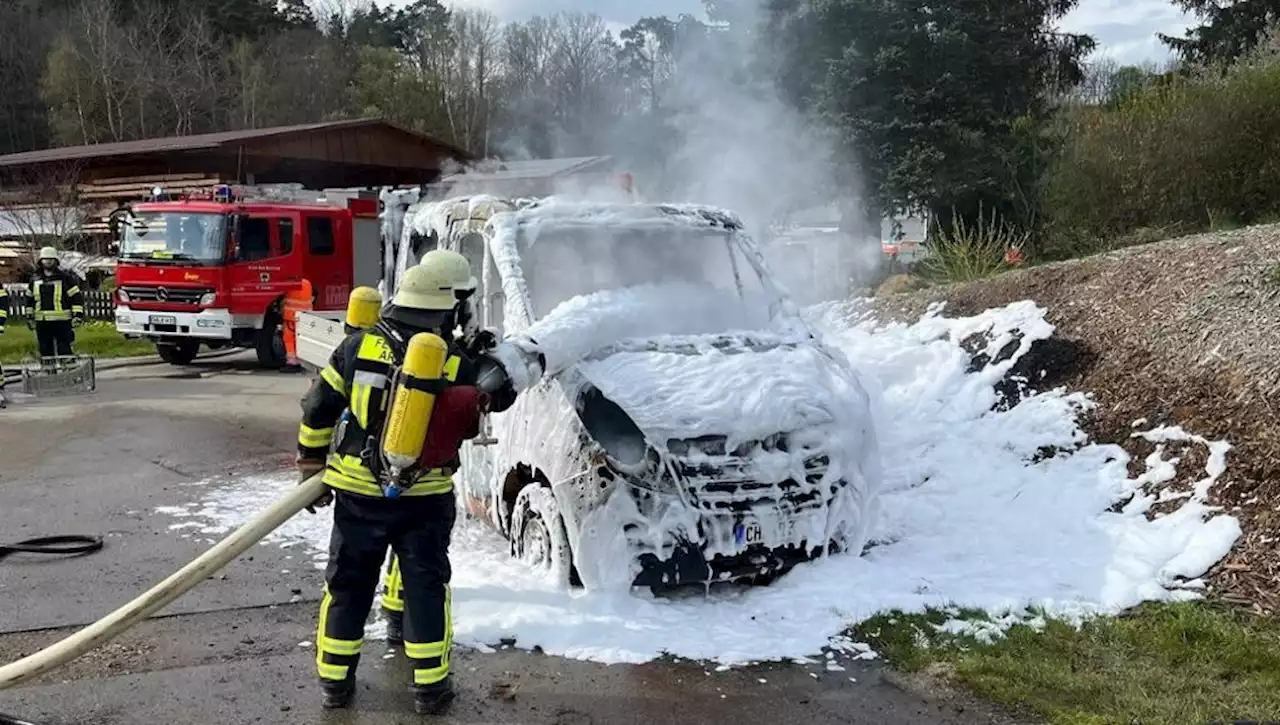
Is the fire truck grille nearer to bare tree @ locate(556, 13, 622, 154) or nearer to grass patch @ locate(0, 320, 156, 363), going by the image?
grass patch @ locate(0, 320, 156, 363)

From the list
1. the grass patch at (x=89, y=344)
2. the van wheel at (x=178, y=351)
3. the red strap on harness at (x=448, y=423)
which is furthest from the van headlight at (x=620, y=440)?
the grass patch at (x=89, y=344)

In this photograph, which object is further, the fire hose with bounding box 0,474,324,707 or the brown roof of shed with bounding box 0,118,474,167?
the brown roof of shed with bounding box 0,118,474,167

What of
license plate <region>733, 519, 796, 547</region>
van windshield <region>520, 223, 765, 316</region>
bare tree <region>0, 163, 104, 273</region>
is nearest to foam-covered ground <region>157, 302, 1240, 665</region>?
license plate <region>733, 519, 796, 547</region>

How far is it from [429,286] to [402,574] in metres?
1.15

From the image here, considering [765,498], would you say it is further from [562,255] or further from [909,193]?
[909,193]

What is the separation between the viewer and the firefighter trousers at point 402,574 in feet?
13.9

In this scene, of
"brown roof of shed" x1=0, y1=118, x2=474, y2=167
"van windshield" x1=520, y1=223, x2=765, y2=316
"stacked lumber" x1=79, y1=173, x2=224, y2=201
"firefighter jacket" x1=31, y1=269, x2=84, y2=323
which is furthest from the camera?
"stacked lumber" x1=79, y1=173, x2=224, y2=201

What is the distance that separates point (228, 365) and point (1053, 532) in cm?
1388

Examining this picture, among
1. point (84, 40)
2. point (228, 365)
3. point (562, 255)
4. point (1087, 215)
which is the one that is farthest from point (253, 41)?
point (562, 255)

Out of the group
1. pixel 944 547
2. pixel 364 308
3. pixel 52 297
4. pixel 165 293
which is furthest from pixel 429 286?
pixel 165 293

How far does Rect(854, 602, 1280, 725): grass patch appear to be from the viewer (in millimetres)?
4160

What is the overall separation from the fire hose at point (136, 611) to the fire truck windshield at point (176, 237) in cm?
1230

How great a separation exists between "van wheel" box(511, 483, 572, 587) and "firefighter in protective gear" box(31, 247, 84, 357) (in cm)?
1023

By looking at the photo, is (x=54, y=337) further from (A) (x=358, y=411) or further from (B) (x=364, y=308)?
(A) (x=358, y=411)
